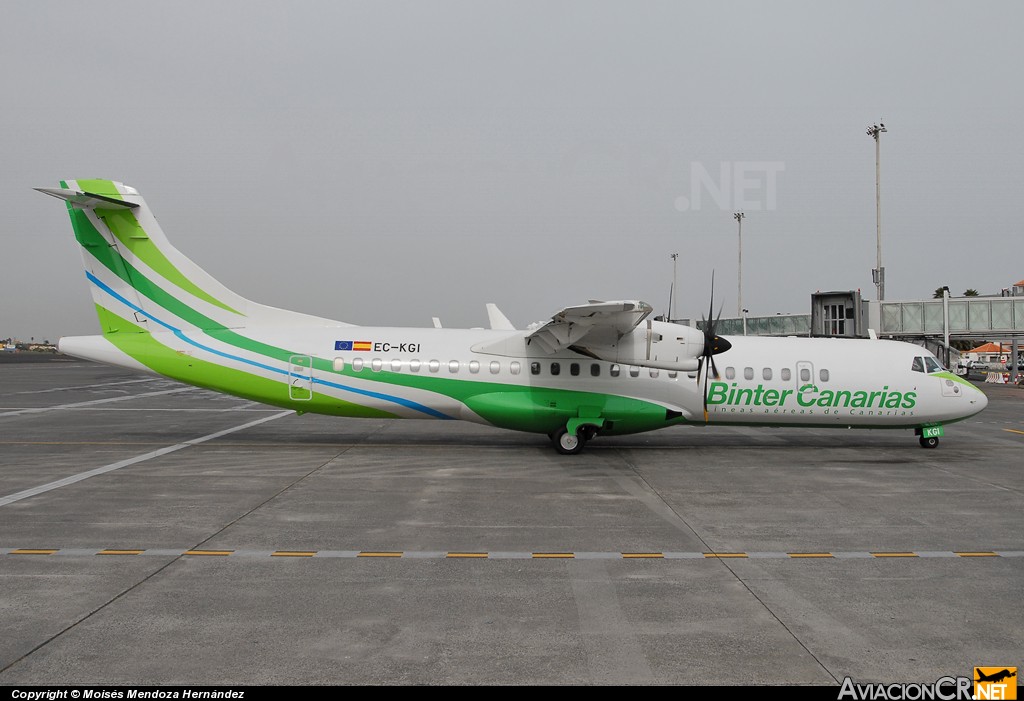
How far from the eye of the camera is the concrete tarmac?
218 inches

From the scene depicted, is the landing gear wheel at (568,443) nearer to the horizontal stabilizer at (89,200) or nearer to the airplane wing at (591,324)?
the airplane wing at (591,324)

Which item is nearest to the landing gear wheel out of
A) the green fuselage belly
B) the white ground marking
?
the green fuselage belly

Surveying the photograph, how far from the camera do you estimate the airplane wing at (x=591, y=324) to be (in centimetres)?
1485

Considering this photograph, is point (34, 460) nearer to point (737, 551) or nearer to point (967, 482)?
point (737, 551)

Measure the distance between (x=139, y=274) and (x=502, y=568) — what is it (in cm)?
1421

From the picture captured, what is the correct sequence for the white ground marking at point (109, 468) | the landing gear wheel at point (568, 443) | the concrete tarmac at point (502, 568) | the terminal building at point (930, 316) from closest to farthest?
the concrete tarmac at point (502, 568)
the white ground marking at point (109, 468)
the landing gear wheel at point (568, 443)
the terminal building at point (930, 316)

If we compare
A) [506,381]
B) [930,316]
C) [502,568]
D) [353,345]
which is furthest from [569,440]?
[930,316]

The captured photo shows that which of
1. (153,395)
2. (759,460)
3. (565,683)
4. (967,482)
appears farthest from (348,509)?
(153,395)

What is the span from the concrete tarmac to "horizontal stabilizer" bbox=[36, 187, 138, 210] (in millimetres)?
6076

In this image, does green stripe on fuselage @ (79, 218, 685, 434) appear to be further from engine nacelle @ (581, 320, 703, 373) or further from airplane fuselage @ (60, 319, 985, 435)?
engine nacelle @ (581, 320, 703, 373)

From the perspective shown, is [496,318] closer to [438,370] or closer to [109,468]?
[438,370]

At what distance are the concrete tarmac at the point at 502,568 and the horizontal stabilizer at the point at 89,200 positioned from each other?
19.9 feet

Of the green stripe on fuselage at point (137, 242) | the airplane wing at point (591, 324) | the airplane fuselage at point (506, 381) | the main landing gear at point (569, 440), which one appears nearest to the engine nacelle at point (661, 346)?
the airplane wing at point (591, 324)

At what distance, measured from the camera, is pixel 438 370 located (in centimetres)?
1739
